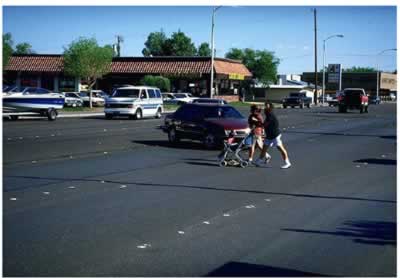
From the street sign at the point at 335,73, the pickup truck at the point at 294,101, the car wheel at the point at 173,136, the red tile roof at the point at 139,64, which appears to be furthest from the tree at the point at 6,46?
the street sign at the point at 335,73

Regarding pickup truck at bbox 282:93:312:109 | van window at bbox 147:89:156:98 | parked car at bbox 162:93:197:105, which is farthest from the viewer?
pickup truck at bbox 282:93:312:109

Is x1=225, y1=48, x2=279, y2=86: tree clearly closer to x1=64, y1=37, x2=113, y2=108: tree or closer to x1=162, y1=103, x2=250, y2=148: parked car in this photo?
x1=64, y1=37, x2=113, y2=108: tree

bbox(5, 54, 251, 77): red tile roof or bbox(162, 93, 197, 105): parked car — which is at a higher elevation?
bbox(5, 54, 251, 77): red tile roof

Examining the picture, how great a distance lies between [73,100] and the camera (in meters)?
54.2

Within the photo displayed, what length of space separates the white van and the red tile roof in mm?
24655

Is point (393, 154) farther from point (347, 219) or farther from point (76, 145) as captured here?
point (347, 219)

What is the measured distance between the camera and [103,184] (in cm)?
1235

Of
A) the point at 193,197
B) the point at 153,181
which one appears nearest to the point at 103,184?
the point at 153,181

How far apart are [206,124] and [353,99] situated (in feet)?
130

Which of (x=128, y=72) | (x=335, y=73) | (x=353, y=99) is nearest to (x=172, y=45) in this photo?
(x=335, y=73)

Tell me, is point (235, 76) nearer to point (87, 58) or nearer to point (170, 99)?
point (170, 99)

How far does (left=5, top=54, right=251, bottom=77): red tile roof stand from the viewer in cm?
6406

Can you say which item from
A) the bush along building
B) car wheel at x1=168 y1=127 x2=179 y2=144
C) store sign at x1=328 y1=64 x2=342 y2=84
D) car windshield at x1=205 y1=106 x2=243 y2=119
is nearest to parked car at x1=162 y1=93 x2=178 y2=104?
the bush along building

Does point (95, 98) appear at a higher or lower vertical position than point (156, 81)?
lower
